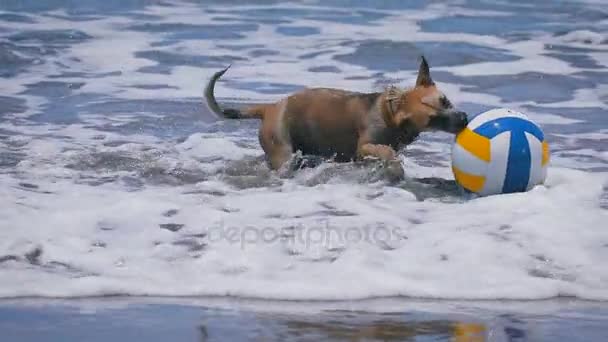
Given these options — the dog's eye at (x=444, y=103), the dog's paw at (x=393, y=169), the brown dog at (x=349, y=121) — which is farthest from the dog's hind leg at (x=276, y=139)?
the dog's eye at (x=444, y=103)

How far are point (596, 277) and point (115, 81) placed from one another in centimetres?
765

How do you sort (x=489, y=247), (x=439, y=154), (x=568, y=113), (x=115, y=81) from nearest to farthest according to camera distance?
(x=489, y=247) → (x=439, y=154) → (x=568, y=113) → (x=115, y=81)

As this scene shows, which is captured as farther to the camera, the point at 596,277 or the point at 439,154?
the point at 439,154

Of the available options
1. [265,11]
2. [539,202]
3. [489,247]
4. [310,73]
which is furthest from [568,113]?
[265,11]

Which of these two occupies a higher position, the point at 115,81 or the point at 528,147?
the point at 528,147

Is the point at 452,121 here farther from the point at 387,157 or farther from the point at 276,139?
the point at 276,139

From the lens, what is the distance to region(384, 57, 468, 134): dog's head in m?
6.67

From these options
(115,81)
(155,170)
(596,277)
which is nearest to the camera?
(596,277)

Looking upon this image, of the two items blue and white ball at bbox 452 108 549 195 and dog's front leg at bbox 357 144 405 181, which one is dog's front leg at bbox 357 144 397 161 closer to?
dog's front leg at bbox 357 144 405 181

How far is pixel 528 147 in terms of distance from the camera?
253 inches

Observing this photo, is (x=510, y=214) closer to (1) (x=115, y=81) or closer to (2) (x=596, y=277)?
(2) (x=596, y=277)

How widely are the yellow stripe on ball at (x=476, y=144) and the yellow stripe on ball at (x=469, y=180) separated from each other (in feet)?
0.40

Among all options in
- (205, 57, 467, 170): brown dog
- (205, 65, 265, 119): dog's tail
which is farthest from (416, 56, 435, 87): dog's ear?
(205, 65, 265, 119): dog's tail

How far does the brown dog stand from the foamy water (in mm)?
167
